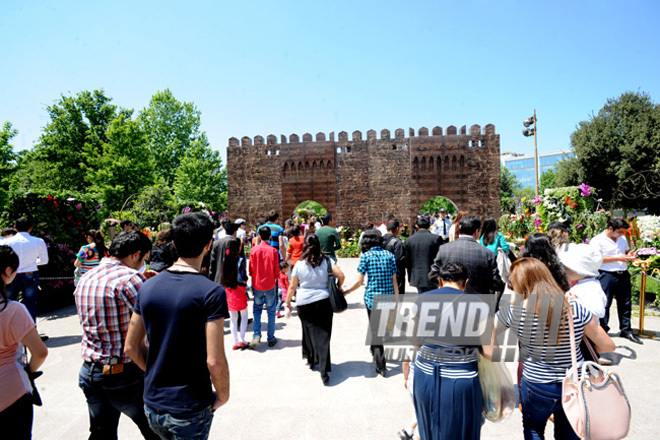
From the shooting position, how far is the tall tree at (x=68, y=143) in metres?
23.6

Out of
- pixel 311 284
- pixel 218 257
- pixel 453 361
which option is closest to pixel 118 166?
pixel 218 257

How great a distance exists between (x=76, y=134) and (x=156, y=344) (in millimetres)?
28623

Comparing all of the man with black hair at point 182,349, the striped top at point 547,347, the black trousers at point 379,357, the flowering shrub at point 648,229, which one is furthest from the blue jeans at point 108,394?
the flowering shrub at point 648,229

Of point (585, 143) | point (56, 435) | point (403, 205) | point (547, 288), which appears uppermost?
point (585, 143)

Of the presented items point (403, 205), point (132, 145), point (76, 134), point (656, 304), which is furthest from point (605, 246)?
point (76, 134)

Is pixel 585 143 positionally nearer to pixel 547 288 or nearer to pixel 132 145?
pixel 547 288

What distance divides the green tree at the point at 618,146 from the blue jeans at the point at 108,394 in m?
26.9

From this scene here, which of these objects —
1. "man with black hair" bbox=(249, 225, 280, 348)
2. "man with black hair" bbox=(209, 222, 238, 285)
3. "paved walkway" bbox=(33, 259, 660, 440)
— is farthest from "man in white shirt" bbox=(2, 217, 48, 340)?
"man with black hair" bbox=(249, 225, 280, 348)

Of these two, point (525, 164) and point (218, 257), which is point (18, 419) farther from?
point (525, 164)

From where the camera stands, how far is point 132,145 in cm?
2312

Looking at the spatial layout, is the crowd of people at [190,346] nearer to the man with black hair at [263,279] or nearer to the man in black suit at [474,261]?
the man in black suit at [474,261]

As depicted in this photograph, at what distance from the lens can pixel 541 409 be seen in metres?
2.33

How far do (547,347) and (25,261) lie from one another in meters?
7.07

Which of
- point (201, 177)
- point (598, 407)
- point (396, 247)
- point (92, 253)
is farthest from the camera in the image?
point (201, 177)
